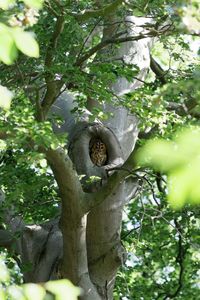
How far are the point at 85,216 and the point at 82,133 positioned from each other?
2.99 ft

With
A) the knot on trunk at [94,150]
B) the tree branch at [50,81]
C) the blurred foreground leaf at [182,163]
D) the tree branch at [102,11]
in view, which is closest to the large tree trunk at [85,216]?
the knot on trunk at [94,150]

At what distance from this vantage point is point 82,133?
6043 millimetres

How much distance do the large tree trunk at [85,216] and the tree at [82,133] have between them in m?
0.01

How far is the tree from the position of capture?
486 cm

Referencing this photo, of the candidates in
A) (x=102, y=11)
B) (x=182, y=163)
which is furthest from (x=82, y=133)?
(x=182, y=163)

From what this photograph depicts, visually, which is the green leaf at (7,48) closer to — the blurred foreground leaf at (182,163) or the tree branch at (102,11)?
the blurred foreground leaf at (182,163)

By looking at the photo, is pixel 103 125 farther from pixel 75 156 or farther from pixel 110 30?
pixel 110 30

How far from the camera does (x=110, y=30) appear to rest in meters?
7.01

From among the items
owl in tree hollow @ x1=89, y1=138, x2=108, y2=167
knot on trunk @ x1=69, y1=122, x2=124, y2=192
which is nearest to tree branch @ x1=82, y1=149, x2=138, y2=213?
knot on trunk @ x1=69, y1=122, x2=124, y2=192

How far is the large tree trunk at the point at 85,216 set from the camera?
17.5 feet

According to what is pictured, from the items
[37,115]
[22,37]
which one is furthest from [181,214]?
[22,37]

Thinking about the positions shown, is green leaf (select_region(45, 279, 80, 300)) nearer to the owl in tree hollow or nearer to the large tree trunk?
the large tree trunk

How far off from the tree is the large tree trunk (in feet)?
0.03

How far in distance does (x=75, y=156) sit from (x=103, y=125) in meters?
0.41
